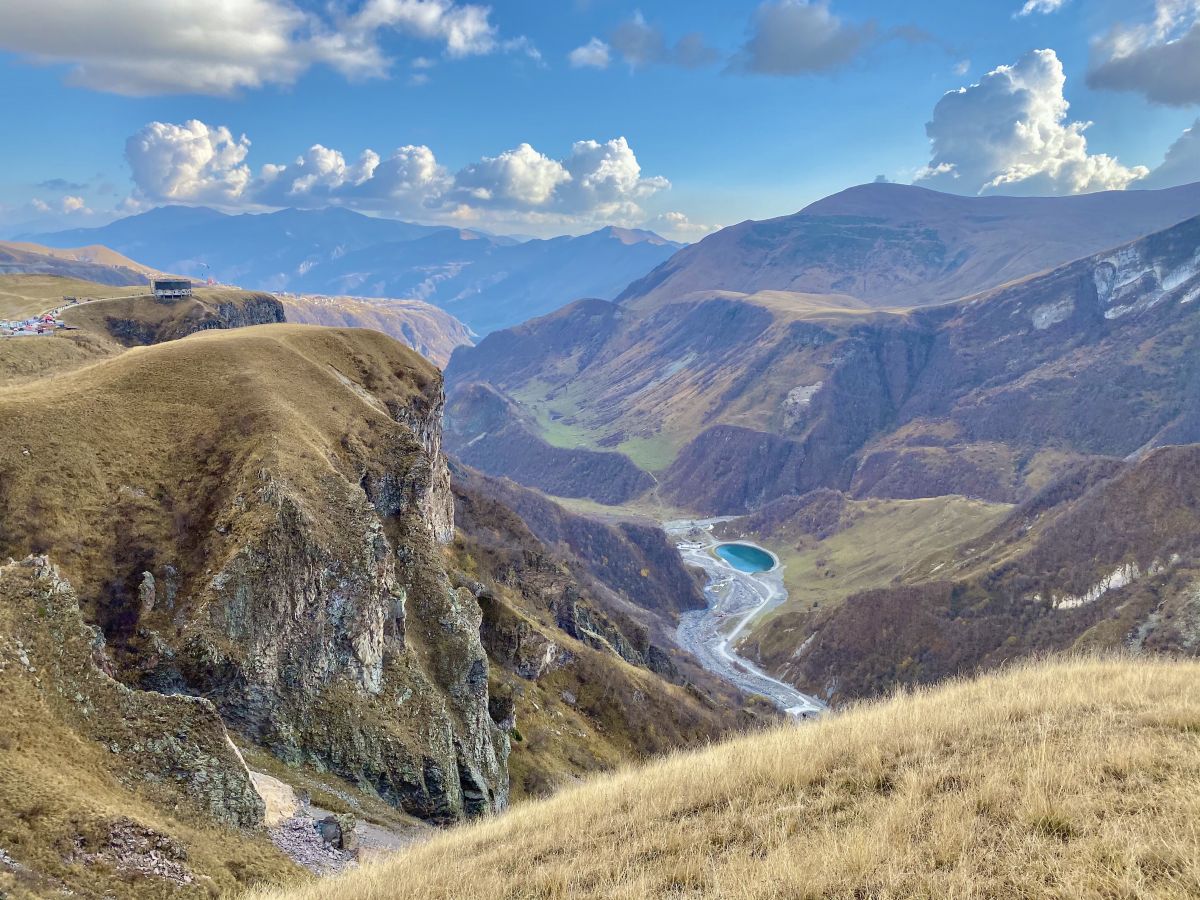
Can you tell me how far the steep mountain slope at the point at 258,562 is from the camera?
33375 millimetres

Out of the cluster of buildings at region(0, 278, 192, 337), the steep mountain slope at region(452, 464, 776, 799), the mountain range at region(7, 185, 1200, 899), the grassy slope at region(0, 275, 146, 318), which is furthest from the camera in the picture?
the grassy slope at region(0, 275, 146, 318)

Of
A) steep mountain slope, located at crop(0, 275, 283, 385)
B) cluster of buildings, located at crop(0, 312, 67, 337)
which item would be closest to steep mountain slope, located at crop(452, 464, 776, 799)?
steep mountain slope, located at crop(0, 275, 283, 385)

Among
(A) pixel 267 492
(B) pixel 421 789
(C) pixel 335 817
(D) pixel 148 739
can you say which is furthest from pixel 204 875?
(A) pixel 267 492

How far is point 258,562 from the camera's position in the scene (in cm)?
3616

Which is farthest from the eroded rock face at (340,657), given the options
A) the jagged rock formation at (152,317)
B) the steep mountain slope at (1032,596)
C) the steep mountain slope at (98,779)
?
the steep mountain slope at (1032,596)

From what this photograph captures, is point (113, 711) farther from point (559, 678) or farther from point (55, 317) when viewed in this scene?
point (55, 317)

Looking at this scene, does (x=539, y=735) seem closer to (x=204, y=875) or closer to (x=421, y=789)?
(x=421, y=789)

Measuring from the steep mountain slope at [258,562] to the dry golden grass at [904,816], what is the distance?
22.9m

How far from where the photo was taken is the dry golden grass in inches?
322

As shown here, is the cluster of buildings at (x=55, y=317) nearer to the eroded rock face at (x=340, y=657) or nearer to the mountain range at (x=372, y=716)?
the mountain range at (x=372, y=716)

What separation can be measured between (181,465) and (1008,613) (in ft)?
527

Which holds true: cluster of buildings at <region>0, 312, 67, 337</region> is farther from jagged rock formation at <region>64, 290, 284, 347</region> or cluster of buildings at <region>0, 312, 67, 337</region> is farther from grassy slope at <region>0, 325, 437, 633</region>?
grassy slope at <region>0, 325, 437, 633</region>

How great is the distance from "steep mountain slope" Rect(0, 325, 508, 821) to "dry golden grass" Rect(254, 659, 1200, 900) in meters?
22.9

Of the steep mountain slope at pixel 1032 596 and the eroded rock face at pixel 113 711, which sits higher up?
the eroded rock face at pixel 113 711
